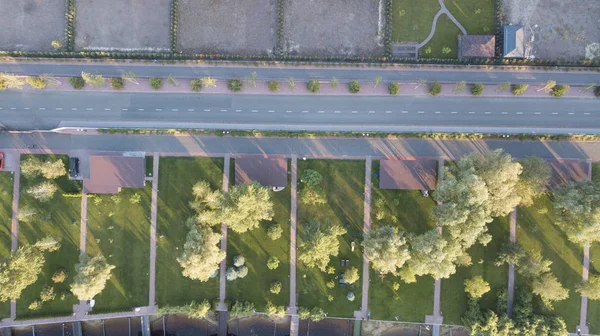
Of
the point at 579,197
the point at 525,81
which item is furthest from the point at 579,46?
the point at 579,197

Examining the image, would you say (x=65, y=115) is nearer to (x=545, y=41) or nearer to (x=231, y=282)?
(x=231, y=282)

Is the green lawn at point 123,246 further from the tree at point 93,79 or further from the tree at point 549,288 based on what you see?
the tree at point 549,288

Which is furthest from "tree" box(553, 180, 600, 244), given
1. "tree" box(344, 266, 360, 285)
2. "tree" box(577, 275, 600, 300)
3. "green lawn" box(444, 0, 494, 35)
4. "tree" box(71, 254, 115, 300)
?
"tree" box(71, 254, 115, 300)

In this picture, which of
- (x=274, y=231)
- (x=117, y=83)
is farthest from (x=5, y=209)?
(x=274, y=231)

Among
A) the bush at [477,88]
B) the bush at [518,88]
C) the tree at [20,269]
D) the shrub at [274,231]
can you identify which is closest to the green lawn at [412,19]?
the bush at [477,88]

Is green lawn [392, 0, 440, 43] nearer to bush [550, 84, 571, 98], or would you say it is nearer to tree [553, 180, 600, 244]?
→ bush [550, 84, 571, 98]
